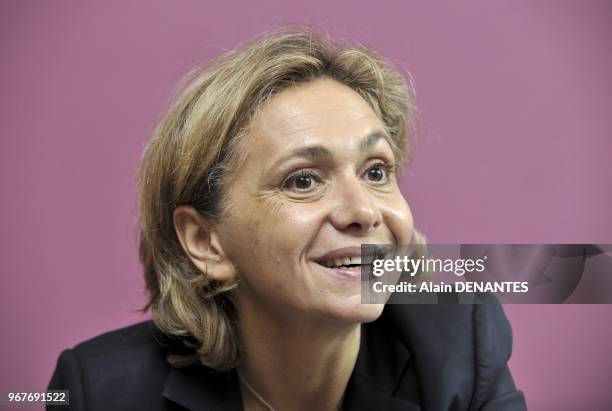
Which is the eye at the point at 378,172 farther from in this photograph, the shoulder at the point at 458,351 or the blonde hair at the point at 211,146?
the shoulder at the point at 458,351

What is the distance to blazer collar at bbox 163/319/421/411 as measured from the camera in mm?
2381

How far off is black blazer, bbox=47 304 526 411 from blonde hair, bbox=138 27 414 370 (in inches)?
3.4

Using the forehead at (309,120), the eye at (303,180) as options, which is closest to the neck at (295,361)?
the eye at (303,180)

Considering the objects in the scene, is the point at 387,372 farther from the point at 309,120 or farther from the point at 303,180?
the point at 309,120

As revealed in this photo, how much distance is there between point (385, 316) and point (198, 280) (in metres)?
0.63

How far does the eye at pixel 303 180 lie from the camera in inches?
86.4

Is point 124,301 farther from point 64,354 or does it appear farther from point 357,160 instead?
point 357,160

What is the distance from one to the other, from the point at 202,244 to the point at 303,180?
0.41 meters

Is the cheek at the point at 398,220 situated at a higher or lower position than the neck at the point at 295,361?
higher

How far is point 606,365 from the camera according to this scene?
12.3 ft

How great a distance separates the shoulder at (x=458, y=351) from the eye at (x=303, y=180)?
62cm

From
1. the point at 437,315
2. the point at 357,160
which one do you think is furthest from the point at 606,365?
the point at 357,160

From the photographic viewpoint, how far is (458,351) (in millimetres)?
2479

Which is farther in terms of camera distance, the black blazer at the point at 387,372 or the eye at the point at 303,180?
the black blazer at the point at 387,372
